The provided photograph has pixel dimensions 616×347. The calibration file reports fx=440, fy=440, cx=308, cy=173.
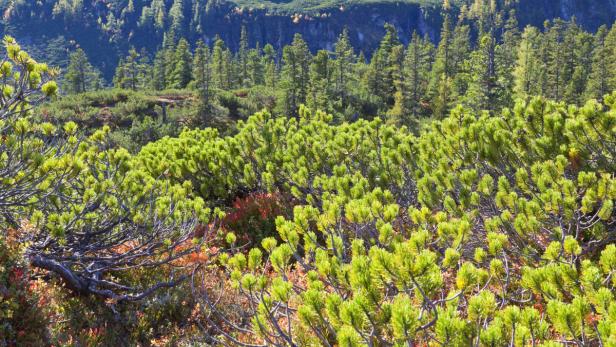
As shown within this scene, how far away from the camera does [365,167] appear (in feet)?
24.2

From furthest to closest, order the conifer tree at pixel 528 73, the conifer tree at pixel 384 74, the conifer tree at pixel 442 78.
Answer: the conifer tree at pixel 384 74
the conifer tree at pixel 528 73
the conifer tree at pixel 442 78

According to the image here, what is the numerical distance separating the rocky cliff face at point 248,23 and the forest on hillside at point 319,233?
13782cm

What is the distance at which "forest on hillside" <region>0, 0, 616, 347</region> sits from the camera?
2.59 m

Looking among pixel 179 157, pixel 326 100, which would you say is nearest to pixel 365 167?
pixel 179 157

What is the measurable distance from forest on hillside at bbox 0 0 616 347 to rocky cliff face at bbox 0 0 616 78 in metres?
138

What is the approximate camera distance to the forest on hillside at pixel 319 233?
8.49 feet

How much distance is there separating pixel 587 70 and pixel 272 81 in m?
34.0

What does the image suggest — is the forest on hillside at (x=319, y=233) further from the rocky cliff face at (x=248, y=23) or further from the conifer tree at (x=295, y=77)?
the rocky cliff face at (x=248, y=23)

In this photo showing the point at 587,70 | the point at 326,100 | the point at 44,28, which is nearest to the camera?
the point at 326,100

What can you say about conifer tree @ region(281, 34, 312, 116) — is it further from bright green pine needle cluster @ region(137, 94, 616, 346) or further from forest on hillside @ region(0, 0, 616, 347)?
bright green pine needle cluster @ region(137, 94, 616, 346)

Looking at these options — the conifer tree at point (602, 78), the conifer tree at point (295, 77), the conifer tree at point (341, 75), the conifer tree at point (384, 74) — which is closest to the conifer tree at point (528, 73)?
the conifer tree at point (602, 78)

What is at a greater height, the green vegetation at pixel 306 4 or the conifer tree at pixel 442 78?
the green vegetation at pixel 306 4

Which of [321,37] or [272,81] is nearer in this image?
[272,81]

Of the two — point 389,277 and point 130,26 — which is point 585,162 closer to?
point 389,277
